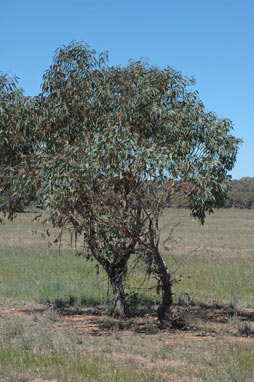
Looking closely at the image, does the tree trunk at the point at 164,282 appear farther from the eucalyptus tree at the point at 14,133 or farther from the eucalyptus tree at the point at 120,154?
the eucalyptus tree at the point at 14,133

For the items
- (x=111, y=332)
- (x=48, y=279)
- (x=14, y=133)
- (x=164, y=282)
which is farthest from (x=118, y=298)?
(x=48, y=279)

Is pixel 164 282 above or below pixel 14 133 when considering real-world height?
below

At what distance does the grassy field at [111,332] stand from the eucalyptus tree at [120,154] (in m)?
0.68

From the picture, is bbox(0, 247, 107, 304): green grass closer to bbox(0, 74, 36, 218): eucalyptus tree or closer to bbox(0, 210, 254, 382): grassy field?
bbox(0, 210, 254, 382): grassy field

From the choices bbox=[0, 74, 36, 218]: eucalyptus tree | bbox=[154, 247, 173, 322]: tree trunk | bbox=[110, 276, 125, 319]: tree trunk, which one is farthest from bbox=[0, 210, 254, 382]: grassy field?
bbox=[0, 74, 36, 218]: eucalyptus tree

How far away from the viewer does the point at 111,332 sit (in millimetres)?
12633

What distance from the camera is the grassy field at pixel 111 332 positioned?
864cm

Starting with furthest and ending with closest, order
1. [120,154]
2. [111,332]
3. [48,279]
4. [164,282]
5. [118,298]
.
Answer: [48,279], [118,298], [111,332], [164,282], [120,154]

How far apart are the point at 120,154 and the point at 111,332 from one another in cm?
428

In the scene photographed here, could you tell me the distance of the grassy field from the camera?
8.64 metres

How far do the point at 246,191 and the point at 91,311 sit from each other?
139 metres

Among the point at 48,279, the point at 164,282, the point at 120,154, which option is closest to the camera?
the point at 120,154

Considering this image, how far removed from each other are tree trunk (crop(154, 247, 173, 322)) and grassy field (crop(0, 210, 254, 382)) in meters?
0.36

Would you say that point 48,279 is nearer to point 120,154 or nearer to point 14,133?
point 14,133
